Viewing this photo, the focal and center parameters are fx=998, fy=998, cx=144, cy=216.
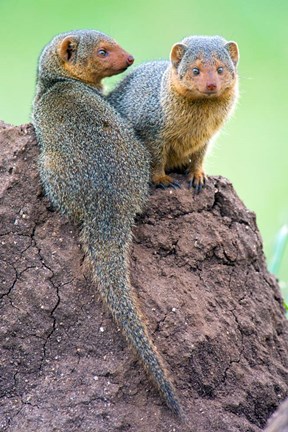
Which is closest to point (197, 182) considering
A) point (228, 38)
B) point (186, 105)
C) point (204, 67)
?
point (186, 105)

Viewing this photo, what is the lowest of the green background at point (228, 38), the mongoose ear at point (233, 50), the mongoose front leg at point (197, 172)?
the green background at point (228, 38)

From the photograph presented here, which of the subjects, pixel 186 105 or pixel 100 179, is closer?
pixel 100 179

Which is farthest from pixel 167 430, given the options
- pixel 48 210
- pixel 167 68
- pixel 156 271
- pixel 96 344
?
pixel 167 68

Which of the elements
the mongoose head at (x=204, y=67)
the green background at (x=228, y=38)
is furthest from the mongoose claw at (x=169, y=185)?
the green background at (x=228, y=38)

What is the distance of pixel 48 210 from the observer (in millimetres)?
4133

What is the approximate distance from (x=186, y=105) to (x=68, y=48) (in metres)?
0.62

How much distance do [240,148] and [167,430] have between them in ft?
16.9

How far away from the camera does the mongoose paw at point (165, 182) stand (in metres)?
4.43

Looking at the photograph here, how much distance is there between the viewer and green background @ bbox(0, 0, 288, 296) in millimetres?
8516

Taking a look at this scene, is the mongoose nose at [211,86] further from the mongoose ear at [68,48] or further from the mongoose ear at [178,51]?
the mongoose ear at [68,48]

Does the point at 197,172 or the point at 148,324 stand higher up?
the point at 197,172

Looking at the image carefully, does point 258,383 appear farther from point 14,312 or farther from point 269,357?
point 14,312

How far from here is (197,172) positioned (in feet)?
15.0

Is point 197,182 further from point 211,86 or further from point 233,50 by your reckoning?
point 233,50
